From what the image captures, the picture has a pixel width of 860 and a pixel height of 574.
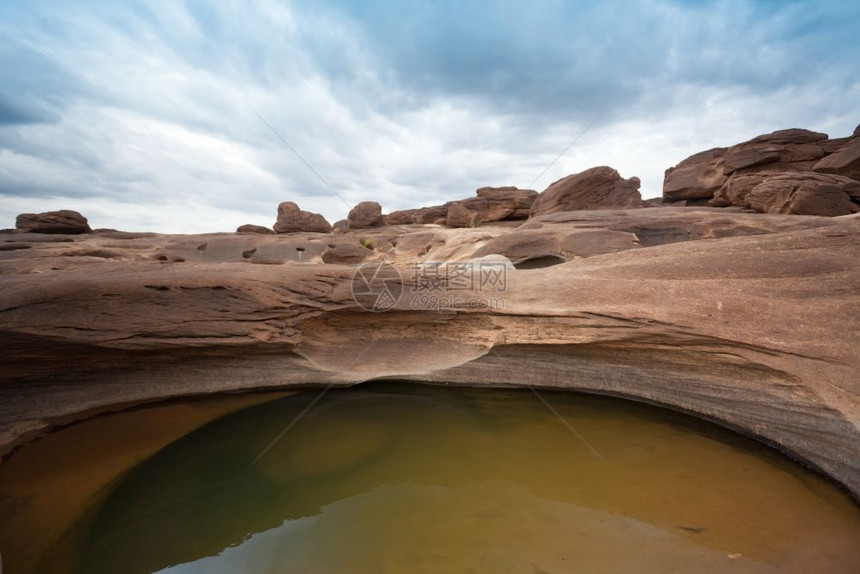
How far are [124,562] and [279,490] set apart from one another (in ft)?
3.16

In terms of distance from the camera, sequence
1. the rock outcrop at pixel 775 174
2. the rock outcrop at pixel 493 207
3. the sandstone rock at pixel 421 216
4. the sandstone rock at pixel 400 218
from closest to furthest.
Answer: the rock outcrop at pixel 775 174
the rock outcrop at pixel 493 207
the sandstone rock at pixel 421 216
the sandstone rock at pixel 400 218

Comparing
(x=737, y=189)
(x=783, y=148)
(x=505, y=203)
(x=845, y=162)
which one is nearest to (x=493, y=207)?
(x=505, y=203)

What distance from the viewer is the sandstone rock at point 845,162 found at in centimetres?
1248

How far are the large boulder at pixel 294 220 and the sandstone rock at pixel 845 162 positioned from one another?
2230 centimetres

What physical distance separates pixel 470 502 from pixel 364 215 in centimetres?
2120

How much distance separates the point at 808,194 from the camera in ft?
36.2

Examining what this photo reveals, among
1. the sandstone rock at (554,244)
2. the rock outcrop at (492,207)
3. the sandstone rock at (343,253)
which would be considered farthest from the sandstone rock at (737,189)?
the sandstone rock at (343,253)

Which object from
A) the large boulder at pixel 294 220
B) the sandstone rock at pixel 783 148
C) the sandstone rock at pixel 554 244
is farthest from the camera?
the large boulder at pixel 294 220

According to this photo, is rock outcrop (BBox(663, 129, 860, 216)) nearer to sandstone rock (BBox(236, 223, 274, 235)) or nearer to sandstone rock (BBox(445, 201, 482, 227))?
sandstone rock (BBox(445, 201, 482, 227))

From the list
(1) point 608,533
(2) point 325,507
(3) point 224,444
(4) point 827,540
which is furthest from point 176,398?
(4) point 827,540

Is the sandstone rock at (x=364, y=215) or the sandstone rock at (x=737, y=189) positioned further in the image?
the sandstone rock at (x=364, y=215)

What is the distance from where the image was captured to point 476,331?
4.30 meters

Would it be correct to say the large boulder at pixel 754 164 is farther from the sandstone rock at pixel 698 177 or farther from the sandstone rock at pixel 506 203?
the sandstone rock at pixel 506 203

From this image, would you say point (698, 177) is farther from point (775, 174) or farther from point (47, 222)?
point (47, 222)
